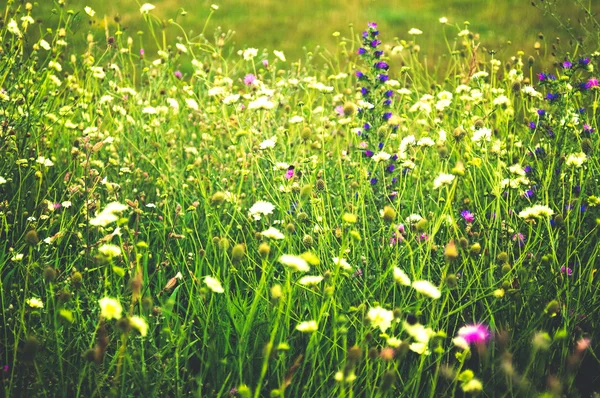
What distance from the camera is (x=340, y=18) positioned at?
7.68 meters

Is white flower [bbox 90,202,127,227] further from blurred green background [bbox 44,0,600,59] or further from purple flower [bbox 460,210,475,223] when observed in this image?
blurred green background [bbox 44,0,600,59]

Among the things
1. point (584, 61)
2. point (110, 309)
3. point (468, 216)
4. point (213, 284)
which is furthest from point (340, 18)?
point (110, 309)

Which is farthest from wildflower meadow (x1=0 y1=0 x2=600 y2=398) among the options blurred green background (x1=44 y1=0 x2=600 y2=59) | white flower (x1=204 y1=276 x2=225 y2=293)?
blurred green background (x1=44 y1=0 x2=600 y2=59)

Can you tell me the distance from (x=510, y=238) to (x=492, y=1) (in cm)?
715

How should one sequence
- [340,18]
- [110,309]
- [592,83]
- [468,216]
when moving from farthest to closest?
[340,18], [592,83], [468,216], [110,309]

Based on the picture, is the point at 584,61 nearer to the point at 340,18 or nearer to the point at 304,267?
the point at 304,267

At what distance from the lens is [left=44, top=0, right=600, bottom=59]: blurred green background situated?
22.1 ft

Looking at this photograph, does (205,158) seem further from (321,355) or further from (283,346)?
(283,346)

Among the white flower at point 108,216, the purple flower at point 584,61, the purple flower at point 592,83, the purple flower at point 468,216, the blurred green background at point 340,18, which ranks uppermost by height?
the purple flower at point 584,61

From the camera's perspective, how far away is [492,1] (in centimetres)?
816

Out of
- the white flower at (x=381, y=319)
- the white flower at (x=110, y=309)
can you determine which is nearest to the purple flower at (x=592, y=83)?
the white flower at (x=381, y=319)

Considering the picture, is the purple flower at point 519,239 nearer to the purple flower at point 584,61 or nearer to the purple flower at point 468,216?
the purple flower at point 468,216

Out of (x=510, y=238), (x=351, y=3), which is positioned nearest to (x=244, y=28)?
(x=351, y=3)

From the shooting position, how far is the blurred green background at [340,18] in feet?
22.1
